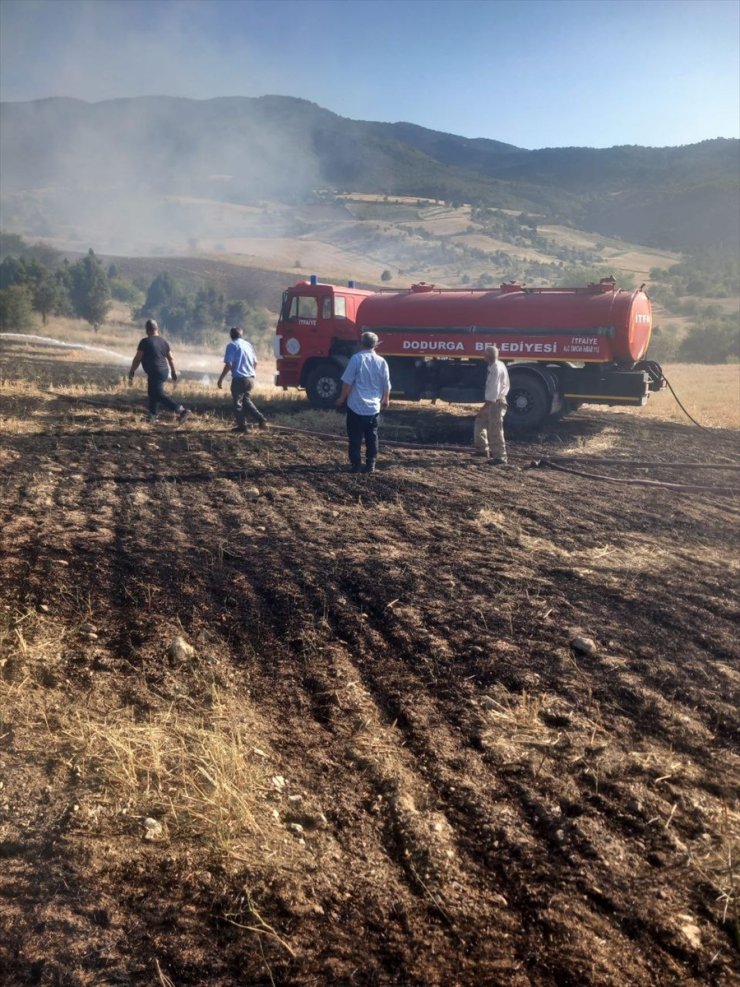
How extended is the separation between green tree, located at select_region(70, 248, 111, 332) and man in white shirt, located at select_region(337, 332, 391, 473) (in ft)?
99.4

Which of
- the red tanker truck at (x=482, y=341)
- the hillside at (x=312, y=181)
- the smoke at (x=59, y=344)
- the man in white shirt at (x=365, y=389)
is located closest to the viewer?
the man in white shirt at (x=365, y=389)

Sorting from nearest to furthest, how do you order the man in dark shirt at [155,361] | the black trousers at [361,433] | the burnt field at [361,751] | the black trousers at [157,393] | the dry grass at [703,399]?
the burnt field at [361,751] < the black trousers at [361,433] < the man in dark shirt at [155,361] < the black trousers at [157,393] < the dry grass at [703,399]

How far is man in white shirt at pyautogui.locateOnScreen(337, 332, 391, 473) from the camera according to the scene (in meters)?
9.95

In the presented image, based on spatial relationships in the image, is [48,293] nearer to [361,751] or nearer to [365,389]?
[365,389]

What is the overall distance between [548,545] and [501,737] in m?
3.80

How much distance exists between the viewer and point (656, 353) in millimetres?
35438

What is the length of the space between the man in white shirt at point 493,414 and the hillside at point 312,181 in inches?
3753

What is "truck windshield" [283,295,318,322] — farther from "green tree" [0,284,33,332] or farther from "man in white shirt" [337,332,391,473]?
"green tree" [0,284,33,332]

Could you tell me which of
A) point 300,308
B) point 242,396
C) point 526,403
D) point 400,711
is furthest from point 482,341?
point 400,711

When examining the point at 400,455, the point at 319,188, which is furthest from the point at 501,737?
the point at 319,188

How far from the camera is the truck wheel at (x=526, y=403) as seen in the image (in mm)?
15734

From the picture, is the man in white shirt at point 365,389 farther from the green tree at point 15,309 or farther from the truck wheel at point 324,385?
the green tree at point 15,309

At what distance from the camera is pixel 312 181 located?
6511 inches

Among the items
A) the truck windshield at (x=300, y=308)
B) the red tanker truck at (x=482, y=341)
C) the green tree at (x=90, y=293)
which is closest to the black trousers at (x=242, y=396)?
the red tanker truck at (x=482, y=341)
